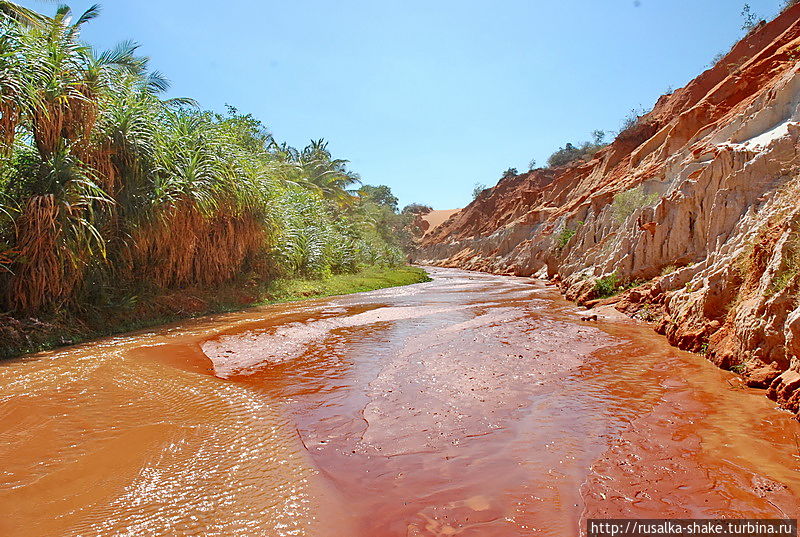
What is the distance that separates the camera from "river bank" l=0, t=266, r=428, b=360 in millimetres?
7031

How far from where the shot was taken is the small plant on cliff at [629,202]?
15.2 m

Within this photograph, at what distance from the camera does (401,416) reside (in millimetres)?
4059

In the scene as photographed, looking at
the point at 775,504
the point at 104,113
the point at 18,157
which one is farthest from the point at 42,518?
the point at 104,113

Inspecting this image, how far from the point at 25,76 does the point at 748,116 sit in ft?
53.8

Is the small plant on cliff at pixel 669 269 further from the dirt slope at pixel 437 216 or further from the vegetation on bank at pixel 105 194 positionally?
the dirt slope at pixel 437 216

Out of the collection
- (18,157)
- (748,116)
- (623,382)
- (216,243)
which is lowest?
(623,382)

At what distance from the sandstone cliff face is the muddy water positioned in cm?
63

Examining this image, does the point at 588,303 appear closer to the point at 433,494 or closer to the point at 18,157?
the point at 433,494

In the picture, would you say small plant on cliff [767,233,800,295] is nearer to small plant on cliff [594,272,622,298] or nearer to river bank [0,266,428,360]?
small plant on cliff [594,272,622,298]

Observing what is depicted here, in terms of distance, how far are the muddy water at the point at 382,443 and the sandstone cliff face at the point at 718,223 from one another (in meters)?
0.63

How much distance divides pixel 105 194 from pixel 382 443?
798 cm

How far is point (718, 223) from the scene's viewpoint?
351 inches

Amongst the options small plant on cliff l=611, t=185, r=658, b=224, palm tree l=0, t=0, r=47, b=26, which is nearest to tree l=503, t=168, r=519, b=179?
small plant on cliff l=611, t=185, r=658, b=224

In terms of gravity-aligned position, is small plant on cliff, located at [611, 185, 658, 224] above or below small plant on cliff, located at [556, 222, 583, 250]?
above
